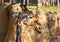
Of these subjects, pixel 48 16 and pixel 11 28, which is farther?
pixel 48 16

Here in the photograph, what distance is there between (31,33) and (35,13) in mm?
1703

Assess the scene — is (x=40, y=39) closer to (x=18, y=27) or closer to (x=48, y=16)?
(x=48, y=16)

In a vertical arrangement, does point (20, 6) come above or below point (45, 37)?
above

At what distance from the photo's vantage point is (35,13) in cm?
2106

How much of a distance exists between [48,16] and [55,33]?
1.54 metres

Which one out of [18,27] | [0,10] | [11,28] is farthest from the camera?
[0,10]

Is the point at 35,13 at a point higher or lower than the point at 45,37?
higher

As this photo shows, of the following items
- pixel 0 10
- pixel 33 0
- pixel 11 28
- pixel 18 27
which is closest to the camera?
pixel 18 27

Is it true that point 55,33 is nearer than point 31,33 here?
No

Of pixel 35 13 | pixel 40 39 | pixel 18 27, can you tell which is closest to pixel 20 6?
pixel 35 13

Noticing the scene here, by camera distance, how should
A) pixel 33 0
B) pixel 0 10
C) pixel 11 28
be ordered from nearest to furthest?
1. pixel 11 28
2. pixel 0 10
3. pixel 33 0

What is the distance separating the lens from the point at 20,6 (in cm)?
2123

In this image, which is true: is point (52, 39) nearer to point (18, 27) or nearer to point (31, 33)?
point (31, 33)

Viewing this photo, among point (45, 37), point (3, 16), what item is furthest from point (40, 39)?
point (3, 16)
